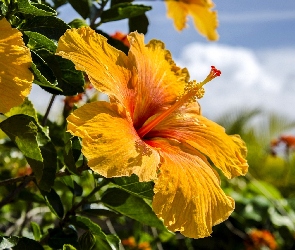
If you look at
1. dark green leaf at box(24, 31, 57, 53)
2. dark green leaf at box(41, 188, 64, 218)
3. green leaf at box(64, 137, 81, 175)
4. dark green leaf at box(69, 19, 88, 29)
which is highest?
dark green leaf at box(24, 31, 57, 53)

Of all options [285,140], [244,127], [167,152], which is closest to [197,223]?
[167,152]


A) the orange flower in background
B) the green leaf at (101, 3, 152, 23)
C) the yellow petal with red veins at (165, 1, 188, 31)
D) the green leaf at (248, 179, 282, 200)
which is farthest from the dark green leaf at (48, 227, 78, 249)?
the green leaf at (248, 179, 282, 200)

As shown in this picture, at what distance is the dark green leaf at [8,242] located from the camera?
119cm

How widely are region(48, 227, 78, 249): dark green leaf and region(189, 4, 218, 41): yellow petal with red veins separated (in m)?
0.94

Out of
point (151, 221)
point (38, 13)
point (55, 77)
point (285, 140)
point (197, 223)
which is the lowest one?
point (285, 140)

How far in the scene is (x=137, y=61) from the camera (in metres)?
1.30

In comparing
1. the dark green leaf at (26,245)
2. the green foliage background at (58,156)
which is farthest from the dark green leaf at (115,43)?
the dark green leaf at (26,245)

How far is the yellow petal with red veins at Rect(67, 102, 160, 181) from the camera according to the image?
1.03 metres

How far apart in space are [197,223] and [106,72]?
361mm

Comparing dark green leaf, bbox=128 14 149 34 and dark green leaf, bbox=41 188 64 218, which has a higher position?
dark green leaf, bbox=128 14 149 34

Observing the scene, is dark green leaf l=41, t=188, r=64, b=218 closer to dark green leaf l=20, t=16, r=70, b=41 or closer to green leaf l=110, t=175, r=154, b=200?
green leaf l=110, t=175, r=154, b=200

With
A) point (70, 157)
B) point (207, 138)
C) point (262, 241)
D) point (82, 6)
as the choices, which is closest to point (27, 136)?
point (70, 157)

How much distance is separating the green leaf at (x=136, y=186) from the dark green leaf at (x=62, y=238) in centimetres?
19

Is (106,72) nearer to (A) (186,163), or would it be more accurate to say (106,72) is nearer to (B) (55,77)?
(B) (55,77)
